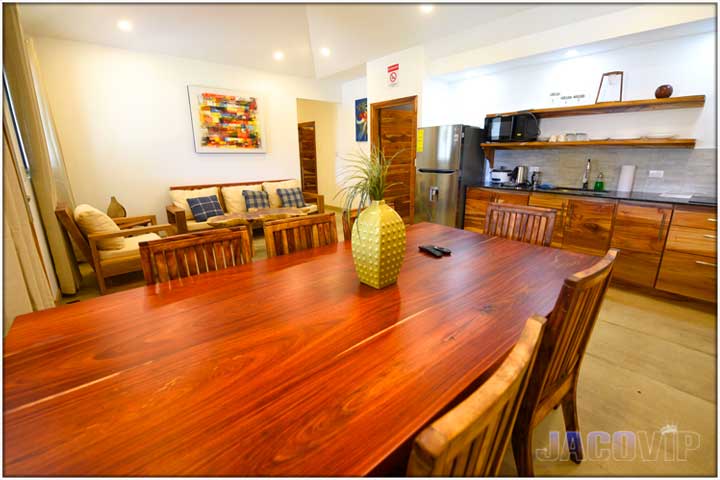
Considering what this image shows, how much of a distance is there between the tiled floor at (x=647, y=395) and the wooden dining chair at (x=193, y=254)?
1.54 meters

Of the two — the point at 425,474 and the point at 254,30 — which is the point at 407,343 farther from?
the point at 254,30

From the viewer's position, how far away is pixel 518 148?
12.1 ft

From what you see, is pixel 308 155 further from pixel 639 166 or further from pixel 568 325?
pixel 568 325

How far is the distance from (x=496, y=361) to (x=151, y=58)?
5547 mm

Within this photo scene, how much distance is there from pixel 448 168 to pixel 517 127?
0.86 metres

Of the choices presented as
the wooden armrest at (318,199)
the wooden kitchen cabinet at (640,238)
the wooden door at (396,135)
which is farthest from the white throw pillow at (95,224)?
the wooden kitchen cabinet at (640,238)

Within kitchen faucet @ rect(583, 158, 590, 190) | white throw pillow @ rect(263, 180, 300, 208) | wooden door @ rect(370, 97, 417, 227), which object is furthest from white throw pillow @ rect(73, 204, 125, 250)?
kitchen faucet @ rect(583, 158, 590, 190)

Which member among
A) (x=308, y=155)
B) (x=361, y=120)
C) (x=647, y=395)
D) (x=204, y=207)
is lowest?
(x=647, y=395)

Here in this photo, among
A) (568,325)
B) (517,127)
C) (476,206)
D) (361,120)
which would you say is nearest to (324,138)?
(361,120)

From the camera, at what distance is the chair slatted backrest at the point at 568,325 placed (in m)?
0.82

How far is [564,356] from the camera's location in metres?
1.03

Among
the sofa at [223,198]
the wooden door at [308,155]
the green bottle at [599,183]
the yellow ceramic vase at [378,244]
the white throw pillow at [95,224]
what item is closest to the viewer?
the yellow ceramic vase at [378,244]

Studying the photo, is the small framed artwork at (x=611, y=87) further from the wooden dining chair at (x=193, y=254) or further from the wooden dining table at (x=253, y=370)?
the wooden dining chair at (x=193, y=254)

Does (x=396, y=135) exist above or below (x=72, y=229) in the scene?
above
